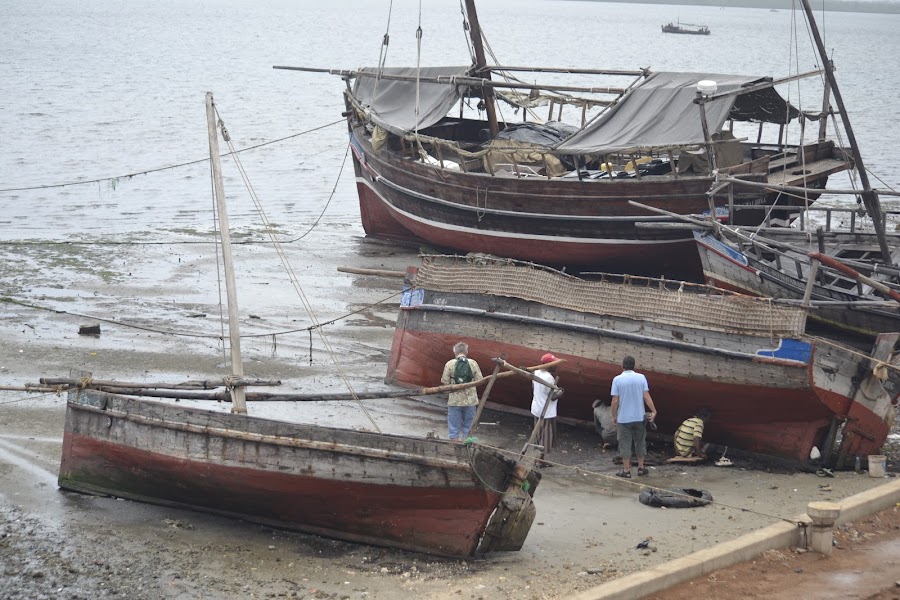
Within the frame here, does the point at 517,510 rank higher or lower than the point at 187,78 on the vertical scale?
lower

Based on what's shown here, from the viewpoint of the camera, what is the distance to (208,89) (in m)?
70.2

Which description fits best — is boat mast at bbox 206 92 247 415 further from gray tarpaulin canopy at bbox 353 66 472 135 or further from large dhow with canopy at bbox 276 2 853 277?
gray tarpaulin canopy at bbox 353 66 472 135

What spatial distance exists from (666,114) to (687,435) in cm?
885

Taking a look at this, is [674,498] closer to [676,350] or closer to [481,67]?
[676,350]

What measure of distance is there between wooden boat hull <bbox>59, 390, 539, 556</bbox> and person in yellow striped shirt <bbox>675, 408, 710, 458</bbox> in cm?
305

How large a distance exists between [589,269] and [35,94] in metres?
49.6

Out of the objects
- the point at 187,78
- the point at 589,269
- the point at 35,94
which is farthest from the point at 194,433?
the point at 187,78

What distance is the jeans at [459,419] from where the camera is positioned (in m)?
12.1

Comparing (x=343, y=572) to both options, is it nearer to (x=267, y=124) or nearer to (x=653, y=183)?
(x=653, y=183)

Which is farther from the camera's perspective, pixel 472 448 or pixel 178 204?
pixel 178 204

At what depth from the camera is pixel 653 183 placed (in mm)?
19625

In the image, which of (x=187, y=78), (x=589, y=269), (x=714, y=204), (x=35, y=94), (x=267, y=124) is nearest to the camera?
(x=714, y=204)

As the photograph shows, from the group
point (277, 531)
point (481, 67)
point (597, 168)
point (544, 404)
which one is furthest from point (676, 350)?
point (481, 67)

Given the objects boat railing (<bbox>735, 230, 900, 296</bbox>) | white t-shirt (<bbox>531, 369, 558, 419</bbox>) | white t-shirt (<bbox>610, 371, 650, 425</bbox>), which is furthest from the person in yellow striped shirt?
boat railing (<bbox>735, 230, 900, 296</bbox>)
